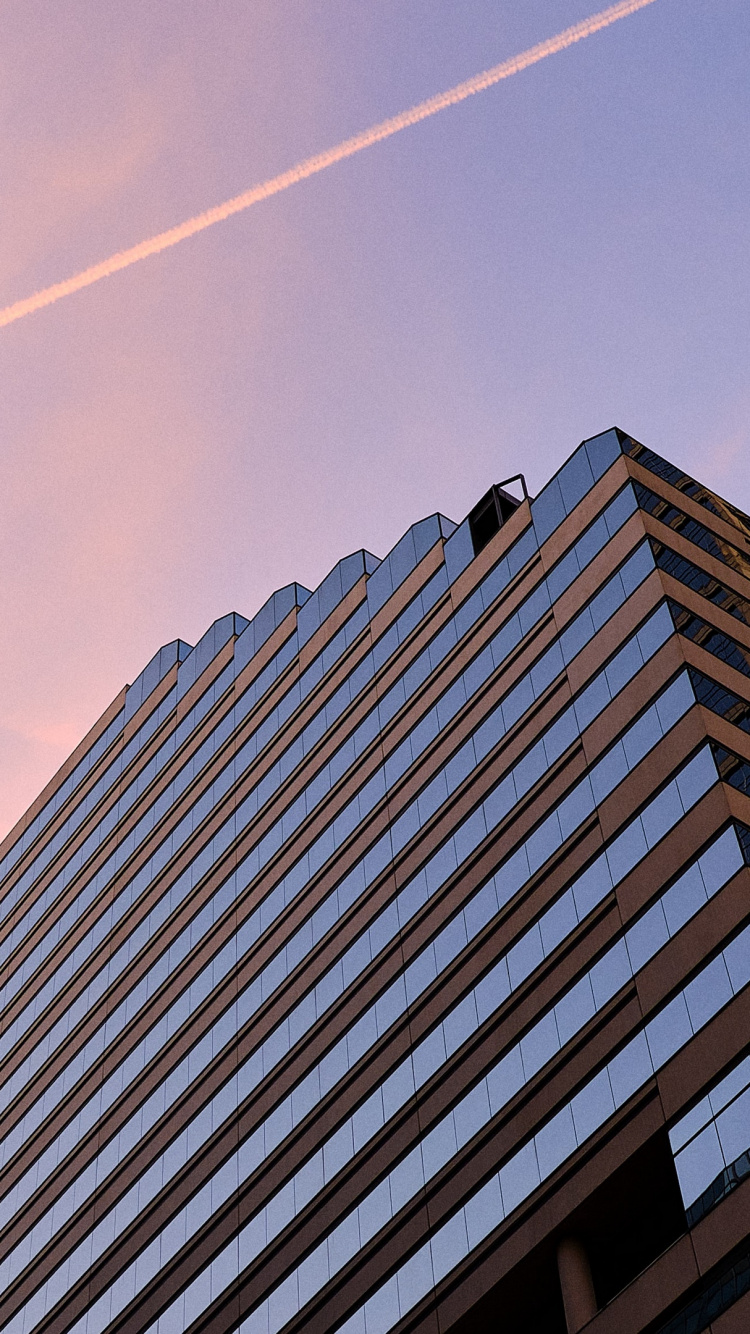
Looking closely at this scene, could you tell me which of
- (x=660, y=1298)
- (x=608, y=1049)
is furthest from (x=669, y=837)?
(x=660, y=1298)

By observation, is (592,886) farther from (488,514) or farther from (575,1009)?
(488,514)

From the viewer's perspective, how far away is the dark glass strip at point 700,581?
52.9 metres

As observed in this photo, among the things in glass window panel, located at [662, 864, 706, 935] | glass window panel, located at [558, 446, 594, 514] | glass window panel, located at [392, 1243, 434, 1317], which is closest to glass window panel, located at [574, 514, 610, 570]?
glass window panel, located at [558, 446, 594, 514]

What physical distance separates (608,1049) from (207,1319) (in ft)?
69.4

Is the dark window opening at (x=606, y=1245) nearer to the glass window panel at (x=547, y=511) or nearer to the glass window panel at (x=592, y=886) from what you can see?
the glass window panel at (x=592, y=886)

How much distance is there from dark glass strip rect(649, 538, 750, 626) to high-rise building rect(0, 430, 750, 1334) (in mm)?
189

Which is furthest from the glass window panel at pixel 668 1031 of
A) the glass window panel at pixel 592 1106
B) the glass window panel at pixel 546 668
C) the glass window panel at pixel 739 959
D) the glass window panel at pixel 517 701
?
Answer: the glass window panel at pixel 517 701

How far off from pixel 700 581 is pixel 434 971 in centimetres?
1544

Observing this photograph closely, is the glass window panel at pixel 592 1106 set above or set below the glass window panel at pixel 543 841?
below

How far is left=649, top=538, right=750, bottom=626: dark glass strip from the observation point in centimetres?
5288

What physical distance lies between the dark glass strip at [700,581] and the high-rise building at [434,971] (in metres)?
0.19

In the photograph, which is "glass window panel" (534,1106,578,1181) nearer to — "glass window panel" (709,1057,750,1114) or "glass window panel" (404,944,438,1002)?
"glass window panel" (709,1057,750,1114)

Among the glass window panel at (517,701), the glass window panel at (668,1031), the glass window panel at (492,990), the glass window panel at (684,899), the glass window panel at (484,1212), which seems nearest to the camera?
the glass window panel at (668,1031)

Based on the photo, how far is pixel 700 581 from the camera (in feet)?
175
